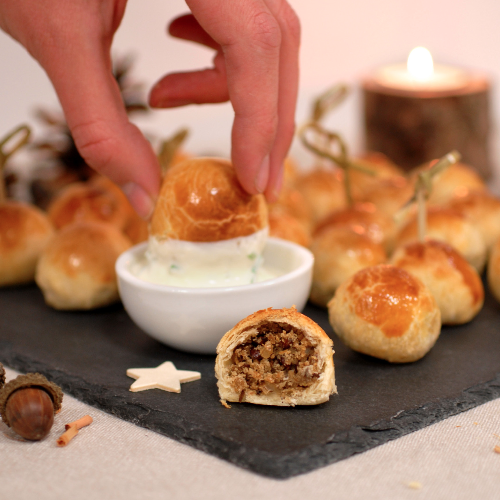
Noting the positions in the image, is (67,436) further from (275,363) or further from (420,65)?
(420,65)

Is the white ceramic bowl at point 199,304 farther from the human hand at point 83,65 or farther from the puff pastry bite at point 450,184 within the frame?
the puff pastry bite at point 450,184

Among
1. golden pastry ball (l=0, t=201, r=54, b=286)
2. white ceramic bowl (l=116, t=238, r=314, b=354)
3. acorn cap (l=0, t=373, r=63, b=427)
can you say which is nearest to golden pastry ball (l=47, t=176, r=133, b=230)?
golden pastry ball (l=0, t=201, r=54, b=286)

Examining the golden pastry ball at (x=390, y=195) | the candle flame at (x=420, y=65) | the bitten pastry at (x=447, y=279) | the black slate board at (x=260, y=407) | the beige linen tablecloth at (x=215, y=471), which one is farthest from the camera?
the candle flame at (x=420, y=65)

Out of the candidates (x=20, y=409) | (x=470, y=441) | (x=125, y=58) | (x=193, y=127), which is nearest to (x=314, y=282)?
(x=470, y=441)

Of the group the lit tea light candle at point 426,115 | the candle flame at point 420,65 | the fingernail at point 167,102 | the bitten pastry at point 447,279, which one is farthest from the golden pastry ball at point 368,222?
the candle flame at point 420,65

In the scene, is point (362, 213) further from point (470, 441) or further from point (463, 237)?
point (470, 441)

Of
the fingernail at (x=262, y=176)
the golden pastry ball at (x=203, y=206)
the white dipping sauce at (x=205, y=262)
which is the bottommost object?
the white dipping sauce at (x=205, y=262)
